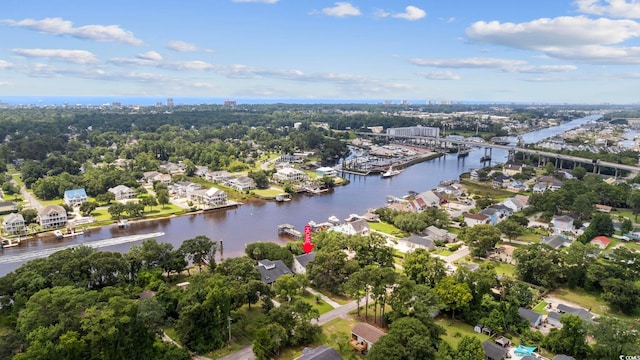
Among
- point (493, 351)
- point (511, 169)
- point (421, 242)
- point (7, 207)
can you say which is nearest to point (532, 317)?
point (493, 351)

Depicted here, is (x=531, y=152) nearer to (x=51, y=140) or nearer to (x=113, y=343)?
(x=113, y=343)

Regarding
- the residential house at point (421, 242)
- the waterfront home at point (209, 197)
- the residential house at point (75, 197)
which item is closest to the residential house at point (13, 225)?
the residential house at point (75, 197)

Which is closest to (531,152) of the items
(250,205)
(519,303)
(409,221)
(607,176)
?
(607,176)

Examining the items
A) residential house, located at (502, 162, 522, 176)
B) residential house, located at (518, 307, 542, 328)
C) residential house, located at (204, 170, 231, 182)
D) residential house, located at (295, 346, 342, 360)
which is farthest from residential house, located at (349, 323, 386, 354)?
residential house, located at (502, 162, 522, 176)

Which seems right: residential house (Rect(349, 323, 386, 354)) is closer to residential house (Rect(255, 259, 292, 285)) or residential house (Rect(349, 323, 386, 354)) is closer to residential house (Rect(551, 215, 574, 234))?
residential house (Rect(255, 259, 292, 285))

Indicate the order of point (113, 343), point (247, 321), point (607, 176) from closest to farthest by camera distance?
point (113, 343)
point (247, 321)
point (607, 176)

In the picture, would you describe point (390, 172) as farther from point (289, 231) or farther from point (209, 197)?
point (289, 231)
